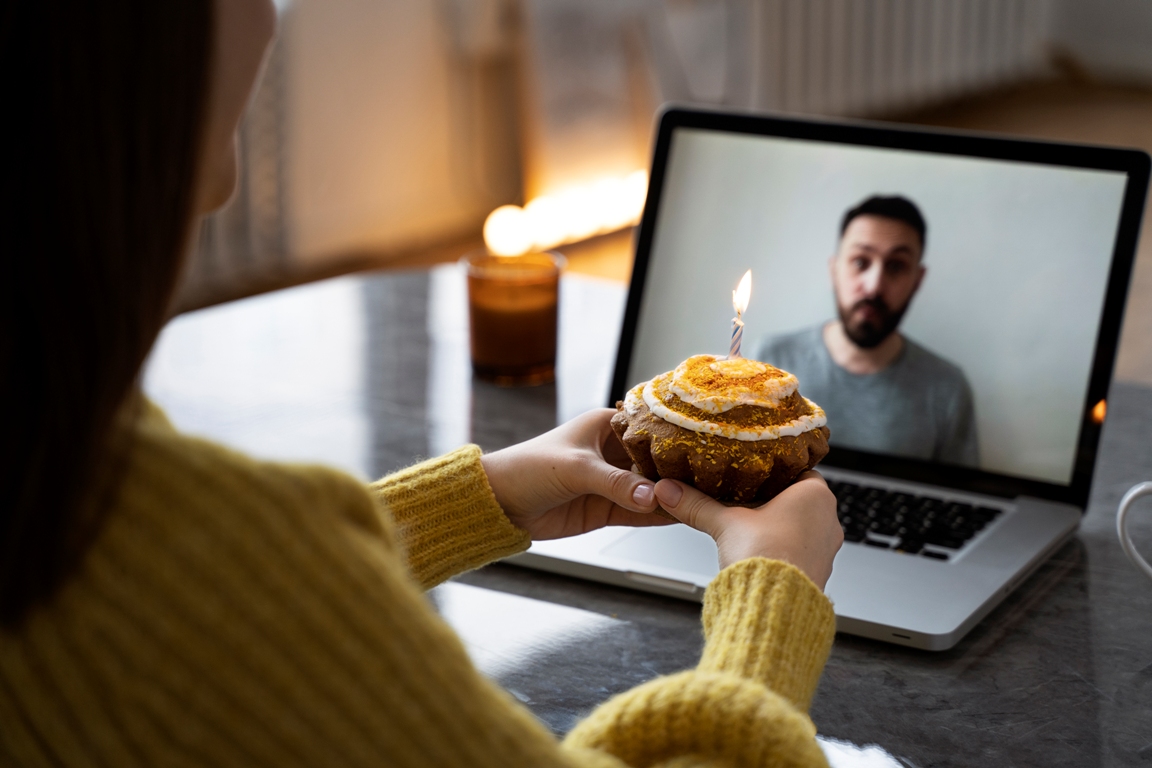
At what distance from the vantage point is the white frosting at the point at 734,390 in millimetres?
784

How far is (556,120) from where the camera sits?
13.4 feet

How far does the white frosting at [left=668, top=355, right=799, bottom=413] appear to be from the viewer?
784 millimetres

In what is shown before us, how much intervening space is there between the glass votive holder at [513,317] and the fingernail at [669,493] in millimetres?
562

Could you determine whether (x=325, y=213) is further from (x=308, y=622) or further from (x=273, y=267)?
(x=308, y=622)

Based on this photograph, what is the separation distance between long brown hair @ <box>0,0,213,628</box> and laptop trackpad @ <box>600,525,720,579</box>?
522 millimetres

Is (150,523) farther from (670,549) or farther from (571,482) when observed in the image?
(670,549)

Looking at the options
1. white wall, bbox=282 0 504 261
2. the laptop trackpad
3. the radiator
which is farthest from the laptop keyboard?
the radiator

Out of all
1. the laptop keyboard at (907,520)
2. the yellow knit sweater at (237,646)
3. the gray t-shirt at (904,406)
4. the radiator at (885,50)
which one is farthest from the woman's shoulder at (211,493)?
the radiator at (885,50)

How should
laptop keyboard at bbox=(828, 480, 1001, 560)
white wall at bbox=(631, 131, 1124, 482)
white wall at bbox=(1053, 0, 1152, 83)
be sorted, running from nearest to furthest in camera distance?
laptop keyboard at bbox=(828, 480, 1001, 560) → white wall at bbox=(631, 131, 1124, 482) → white wall at bbox=(1053, 0, 1152, 83)

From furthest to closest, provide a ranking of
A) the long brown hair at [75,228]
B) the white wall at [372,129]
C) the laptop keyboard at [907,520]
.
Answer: the white wall at [372,129] → the laptop keyboard at [907,520] → the long brown hair at [75,228]

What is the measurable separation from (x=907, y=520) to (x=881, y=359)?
181mm

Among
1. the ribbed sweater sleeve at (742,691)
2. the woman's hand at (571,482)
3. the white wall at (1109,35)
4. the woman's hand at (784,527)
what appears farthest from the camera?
the white wall at (1109,35)

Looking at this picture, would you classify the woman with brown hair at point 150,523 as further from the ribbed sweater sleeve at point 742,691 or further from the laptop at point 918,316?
the laptop at point 918,316

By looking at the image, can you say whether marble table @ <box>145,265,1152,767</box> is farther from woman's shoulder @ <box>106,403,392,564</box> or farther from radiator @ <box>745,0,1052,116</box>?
radiator @ <box>745,0,1052,116</box>
